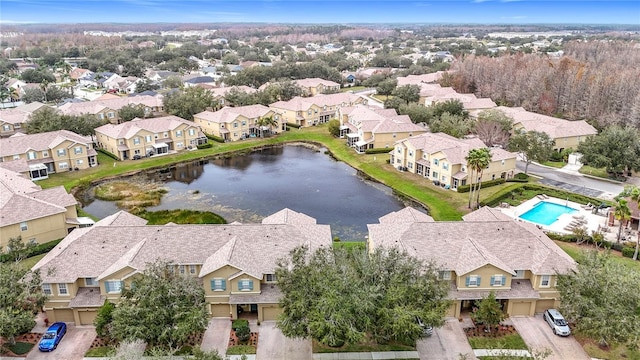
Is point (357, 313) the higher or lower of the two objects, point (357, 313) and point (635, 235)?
the higher

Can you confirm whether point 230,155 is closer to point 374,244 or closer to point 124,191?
point 124,191

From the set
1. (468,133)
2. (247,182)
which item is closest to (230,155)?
(247,182)

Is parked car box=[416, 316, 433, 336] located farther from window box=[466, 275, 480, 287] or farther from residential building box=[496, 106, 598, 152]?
residential building box=[496, 106, 598, 152]

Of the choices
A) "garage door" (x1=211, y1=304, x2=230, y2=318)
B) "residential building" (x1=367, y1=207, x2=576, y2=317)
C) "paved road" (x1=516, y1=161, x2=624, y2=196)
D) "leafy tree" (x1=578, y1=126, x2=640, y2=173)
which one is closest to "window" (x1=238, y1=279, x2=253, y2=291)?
"garage door" (x1=211, y1=304, x2=230, y2=318)

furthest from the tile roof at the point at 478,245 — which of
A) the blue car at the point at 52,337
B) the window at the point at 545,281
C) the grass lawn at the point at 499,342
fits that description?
the blue car at the point at 52,337

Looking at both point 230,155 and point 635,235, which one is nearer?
point 635,235

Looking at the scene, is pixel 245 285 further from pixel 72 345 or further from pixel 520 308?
pixel 520 308

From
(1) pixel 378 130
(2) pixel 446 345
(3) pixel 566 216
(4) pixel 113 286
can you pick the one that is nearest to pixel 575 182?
(3) pixel 566 216
